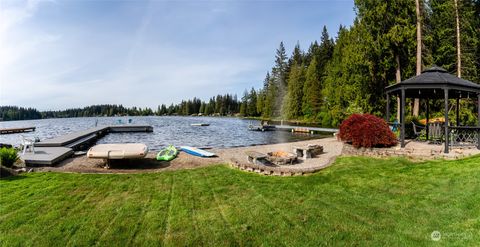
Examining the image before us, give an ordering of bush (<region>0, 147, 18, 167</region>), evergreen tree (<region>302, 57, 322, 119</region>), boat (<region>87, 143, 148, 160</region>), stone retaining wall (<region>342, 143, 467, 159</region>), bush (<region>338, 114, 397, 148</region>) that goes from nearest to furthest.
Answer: stone retaining wall (<region>342, 143, 467, 159</region>), bush (<region>0, 147, 18, 167</region>), boat (<region>87, 143, 148, 160</region>), bush (<region>338, 114, 397, 148</region>), evergreen tree (<region>302, 57, 322, 119</region>)

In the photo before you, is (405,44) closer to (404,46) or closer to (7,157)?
(404,46)

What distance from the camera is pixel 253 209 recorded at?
224 inches

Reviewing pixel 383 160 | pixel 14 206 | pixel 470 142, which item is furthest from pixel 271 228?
pixel 470 142

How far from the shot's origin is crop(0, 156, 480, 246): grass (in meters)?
4.43

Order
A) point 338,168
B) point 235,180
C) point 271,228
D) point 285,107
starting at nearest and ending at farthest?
point 271,228
point 235,180
point 338,168
point 285,107

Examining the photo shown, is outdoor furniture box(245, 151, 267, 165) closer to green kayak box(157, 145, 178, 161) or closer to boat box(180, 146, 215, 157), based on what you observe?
boat box(180, 146, 215, 157)

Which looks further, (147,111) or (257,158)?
(147,111)

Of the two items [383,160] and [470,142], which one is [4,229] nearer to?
[383,160]

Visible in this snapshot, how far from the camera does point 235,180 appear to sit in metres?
8.16

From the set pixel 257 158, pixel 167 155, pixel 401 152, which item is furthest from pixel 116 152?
pixel 401 152

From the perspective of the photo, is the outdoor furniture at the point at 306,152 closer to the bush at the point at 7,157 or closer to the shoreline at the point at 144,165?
the shoreline at the point at 144,165

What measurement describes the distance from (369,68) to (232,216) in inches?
1002

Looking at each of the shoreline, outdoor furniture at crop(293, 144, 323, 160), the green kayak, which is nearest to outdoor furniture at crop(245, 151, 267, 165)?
the shoreline

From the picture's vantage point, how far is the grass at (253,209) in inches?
174
